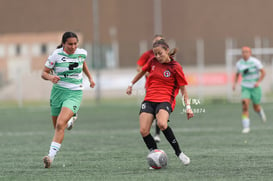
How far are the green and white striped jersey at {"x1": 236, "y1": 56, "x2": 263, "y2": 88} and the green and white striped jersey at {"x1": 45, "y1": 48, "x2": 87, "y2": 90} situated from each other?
710 centimetres

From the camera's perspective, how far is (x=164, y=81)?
10383 millimetres

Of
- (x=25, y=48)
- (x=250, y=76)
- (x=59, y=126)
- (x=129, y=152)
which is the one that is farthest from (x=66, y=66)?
(x=25, y=48)

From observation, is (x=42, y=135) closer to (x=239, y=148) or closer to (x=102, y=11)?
(x=239, y=148)

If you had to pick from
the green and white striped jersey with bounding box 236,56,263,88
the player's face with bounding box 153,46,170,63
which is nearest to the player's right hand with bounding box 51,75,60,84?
A: the player's face with bounding box 153,46,170,63

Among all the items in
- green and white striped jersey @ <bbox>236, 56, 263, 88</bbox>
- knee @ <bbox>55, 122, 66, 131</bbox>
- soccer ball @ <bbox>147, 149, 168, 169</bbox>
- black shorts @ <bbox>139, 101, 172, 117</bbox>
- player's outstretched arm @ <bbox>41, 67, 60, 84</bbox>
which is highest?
player's outstretched arm @ <bbox>41, 67, 60, 84</bbox>

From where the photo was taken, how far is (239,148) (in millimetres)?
12672

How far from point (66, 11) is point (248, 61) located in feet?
137

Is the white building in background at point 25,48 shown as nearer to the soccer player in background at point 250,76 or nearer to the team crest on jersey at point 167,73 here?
the soccer player in background at point 250,76

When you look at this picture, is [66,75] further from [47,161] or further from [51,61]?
[47,161]

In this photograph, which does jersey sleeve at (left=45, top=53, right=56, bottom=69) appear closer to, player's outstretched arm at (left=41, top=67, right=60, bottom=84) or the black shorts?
player's outstretched arm at (left=41, top=67, right=60, bottom=84)

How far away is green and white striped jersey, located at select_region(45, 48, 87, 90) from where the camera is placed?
10695 mm

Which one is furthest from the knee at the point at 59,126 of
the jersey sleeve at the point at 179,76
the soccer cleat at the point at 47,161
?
the jersey sleeve at the point at 179,76

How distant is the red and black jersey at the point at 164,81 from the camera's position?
33.9 ft

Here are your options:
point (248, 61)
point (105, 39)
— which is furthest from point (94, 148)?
point (105, 39)
